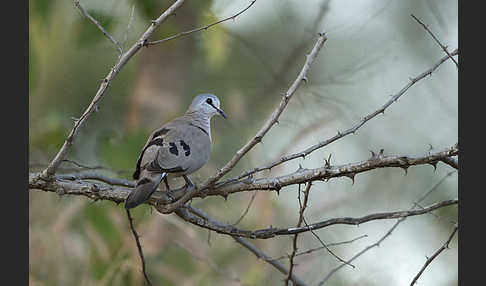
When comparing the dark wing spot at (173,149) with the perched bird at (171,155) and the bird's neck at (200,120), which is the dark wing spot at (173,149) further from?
the bird's neck at (200,120)

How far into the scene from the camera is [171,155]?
3557mm

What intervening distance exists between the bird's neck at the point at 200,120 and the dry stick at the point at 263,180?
1081mm

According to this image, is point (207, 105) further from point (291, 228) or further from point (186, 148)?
point (291, 228)

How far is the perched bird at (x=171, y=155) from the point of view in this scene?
10.8 ft

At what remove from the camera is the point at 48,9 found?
6.89 m

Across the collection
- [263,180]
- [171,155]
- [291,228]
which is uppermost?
[171,155]

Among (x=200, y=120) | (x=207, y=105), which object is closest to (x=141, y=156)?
(x=200, y=120)

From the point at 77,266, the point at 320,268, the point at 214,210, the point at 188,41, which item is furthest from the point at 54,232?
the point at 188,41

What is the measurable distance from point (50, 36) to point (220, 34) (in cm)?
224

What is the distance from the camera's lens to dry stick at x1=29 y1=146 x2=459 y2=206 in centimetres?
255

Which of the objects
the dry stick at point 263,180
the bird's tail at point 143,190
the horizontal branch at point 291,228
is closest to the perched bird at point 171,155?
the bird's tail at point 143,190

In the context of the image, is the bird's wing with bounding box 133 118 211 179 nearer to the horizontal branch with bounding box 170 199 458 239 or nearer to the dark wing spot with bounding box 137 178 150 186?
the dark wing spot with bounding box 137 178 150 186

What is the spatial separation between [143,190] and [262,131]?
0.82 meters

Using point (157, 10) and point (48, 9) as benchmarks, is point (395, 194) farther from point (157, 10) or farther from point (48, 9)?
point (48, 9)
